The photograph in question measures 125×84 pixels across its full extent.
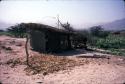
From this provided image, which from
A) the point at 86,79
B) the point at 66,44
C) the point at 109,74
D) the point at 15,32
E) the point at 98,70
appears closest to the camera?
the point at 86,79

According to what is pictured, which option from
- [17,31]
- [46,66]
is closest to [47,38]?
[46,66]

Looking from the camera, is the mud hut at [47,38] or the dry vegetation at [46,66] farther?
the mud hut at [47,38]

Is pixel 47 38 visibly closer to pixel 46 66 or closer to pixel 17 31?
pixel 46 66

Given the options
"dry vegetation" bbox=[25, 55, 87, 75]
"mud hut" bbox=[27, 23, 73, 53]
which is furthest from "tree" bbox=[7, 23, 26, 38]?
"dry vegetation" bbox=[25, 55, 87, 75]

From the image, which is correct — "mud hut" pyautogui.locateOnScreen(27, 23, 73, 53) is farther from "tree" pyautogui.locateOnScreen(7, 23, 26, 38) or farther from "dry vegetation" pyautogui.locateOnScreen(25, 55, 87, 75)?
"tree" pyautogui.locateOnScreen(7, 23, 26, 38)

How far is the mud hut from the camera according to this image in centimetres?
2436

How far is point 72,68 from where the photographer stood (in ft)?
49.4

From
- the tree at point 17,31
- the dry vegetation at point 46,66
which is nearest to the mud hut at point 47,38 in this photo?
the dry vegetation at point 46,66

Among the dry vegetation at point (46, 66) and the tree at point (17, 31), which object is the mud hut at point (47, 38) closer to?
the dry vegetation at point (46, 66)

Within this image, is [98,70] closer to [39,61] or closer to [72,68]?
[72,68]

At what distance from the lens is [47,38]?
24.6 metres

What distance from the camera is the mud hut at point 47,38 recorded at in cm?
2436

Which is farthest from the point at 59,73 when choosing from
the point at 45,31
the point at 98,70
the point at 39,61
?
the point at 45,31

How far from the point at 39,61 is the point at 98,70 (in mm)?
5311
